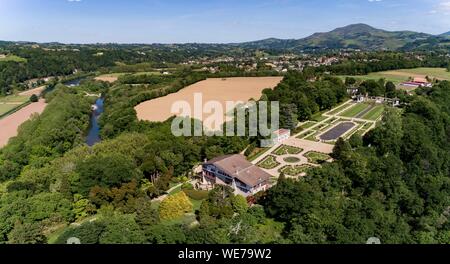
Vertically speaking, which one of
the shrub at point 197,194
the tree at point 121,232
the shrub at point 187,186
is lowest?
the shrub at point 197,194

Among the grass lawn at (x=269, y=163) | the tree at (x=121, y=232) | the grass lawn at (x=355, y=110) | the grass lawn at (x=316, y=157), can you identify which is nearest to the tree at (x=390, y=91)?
the grass lawn at (x=355, y=110)

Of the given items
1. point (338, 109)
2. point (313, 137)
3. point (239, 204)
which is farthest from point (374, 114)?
point (239, 204)

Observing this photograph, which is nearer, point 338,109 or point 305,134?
point 305,134

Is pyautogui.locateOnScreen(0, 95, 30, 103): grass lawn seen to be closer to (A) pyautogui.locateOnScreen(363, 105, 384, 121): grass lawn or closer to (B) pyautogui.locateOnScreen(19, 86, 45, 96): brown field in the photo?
(B) pyautogui.locateOnScreen(19, 86, 45, 96): brown field

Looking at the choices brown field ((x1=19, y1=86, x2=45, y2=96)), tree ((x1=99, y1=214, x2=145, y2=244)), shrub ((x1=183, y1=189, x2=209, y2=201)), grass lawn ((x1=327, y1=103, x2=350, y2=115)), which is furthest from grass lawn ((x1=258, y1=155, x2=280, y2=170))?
brown field ((x1=19, y1=86, x2=45, y2=96))

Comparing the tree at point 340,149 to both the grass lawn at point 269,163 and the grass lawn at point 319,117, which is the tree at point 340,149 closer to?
the grass lawn at point 269,163

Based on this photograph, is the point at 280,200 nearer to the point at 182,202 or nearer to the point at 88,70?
the point at 182,202

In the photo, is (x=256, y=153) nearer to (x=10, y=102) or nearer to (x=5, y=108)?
(x=5, y=108)
